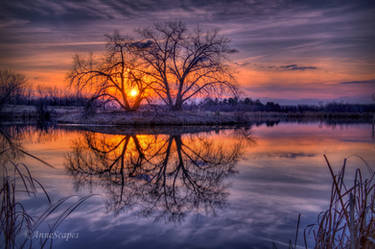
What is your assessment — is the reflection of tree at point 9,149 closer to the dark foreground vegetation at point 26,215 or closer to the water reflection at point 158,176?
the dark foreground vegetation at point 26,215

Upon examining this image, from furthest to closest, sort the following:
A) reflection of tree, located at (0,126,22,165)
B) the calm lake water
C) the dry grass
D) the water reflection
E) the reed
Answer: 1. the water reflection
2. reflection of tree, located at (0,126,22,165)
3. the calm lake water
4. the reed
5. the dry grass

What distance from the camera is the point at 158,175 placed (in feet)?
23.3

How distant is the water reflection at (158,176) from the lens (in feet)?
16.1

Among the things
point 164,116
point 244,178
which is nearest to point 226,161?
point 244,178

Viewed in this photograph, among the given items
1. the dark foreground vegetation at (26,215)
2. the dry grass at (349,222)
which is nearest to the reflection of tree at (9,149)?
the dark foreground vegetation at (26,215)

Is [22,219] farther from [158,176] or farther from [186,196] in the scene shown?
[158,176]

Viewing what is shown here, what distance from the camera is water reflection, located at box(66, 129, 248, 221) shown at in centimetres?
492

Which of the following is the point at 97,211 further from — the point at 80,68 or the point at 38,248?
the point at 80,68

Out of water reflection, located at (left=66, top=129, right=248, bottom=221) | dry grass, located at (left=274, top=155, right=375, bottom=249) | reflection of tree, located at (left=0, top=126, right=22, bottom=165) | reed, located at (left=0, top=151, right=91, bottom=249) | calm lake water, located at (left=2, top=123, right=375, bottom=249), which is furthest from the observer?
water reflection, located at (left=66, top=129, right=248, bottom=221)

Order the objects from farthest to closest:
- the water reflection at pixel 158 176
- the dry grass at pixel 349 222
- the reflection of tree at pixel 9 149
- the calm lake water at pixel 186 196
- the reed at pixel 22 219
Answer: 1. the water reflection at pixel 158 176
2. the reflection of tree at pixel 9 149
3. the calm lake water at pixel 186 196
4. the reed at pixel 22 219
5. the dry grass at pixel 349 222

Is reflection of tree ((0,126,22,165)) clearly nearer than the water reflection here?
Yes

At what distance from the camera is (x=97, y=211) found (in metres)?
4.62

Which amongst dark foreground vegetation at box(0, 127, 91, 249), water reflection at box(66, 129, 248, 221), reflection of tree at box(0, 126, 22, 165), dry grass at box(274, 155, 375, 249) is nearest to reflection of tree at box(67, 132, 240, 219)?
water reflection at box(66, 129, 248, 221)

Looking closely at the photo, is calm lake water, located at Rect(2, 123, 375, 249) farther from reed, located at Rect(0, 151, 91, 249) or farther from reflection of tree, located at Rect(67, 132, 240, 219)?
reed, located at Rect(0, 151, 91, 249)
